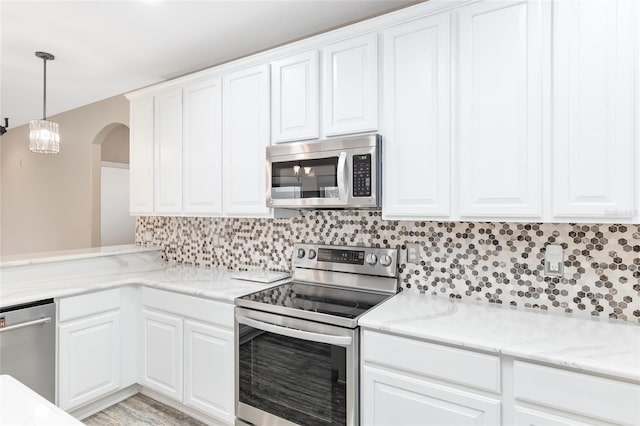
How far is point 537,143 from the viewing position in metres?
1.55

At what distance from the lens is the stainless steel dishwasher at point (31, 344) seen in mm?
2045

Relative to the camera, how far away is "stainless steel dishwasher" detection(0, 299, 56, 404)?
204cm

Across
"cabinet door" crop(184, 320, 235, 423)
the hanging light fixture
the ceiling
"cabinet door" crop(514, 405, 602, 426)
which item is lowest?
"cabinet door" crop(184, 320, 235, 423)

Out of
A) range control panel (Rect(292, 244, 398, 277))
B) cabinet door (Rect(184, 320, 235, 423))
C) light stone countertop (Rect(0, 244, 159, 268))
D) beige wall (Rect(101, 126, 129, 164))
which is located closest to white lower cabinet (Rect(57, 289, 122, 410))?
light stone countertop (Rect(0, 244, 159, 268))

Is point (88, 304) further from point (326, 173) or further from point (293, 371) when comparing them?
point (326, 173)

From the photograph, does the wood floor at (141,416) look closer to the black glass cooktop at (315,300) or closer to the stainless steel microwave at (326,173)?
the black glass cooktop at (315,300)

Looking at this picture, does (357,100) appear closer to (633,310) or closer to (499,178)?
(499,178)

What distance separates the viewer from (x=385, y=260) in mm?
2162

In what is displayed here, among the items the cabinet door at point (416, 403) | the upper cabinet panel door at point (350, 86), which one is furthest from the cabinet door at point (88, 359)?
the upper cabinet panel door at point (350, 86)

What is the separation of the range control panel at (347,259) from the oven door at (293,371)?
0.57m

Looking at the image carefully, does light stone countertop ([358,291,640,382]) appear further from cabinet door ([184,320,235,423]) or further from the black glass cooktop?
cabinet door ([184,320,235,423])

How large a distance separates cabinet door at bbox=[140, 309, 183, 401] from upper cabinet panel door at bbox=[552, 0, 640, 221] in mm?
2331

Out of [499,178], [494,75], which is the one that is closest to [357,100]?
[494,75]

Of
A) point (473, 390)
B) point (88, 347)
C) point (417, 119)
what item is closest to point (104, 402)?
point (88, 347)
